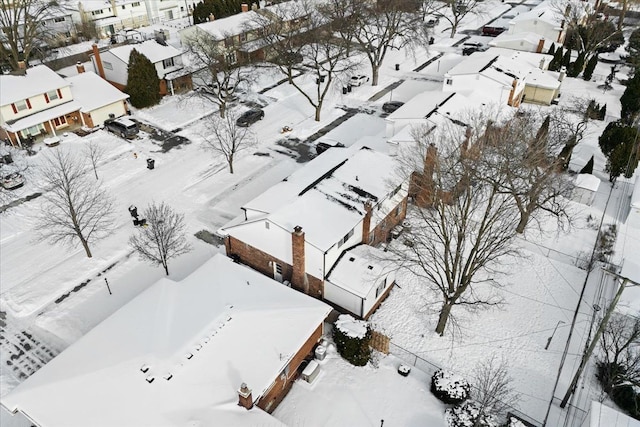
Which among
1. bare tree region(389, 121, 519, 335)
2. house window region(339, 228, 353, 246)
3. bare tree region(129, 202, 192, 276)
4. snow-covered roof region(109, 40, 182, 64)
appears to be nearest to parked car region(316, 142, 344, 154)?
bare tree region(389, 121, 519, 335)

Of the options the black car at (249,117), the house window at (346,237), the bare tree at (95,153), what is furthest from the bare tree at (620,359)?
the bare tree at (95,153)

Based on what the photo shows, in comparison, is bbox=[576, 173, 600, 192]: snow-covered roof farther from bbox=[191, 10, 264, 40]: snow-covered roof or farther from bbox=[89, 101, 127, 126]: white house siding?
bbox=[89, 101, 127, 126]: white house siding

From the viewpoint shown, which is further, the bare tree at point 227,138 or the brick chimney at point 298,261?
the bare tree at point 227,138

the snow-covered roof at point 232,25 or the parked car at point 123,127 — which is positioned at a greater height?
the snow-covered roof at point 232,25

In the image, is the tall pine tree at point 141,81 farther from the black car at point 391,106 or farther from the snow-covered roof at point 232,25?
the black car at point 391,106

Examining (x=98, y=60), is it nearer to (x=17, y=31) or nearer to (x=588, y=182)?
(x=17, y=31)

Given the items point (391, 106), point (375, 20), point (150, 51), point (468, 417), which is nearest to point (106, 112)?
point (150, 51)

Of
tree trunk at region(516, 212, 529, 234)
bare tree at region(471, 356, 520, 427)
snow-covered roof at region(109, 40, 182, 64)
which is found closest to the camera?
bare tree at region(471, 356, 520, 427)

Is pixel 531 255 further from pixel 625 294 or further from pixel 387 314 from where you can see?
pixel 387 314
